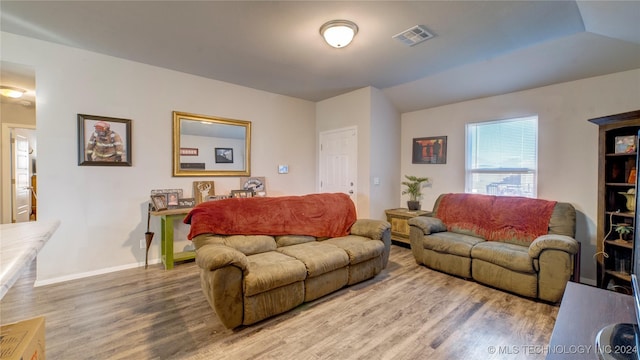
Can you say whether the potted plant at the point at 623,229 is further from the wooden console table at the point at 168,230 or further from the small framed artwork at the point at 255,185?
the wooden console table at the point at 168,230

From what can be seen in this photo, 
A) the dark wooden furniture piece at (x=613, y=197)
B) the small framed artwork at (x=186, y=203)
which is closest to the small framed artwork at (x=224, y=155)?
the small framed artwork at (x=186, y=203)

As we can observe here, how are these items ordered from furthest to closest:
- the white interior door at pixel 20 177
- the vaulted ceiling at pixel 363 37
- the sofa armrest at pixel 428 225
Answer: the white interior door at pixel 20 177 < the sofa armrest at pixel 428 225 < the vaulted ceiling at pixel 363 37

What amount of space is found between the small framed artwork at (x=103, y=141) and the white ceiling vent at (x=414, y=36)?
11.3 feet

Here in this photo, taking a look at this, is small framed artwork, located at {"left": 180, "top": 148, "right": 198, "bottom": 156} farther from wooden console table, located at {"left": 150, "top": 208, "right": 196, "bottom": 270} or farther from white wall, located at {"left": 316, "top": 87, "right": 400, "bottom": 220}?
white wall, located at {"left": 316, "top": 87, "right": 400, "bottom": 220}

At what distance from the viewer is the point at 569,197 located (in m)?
3.27

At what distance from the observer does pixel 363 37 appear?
2.74 meters

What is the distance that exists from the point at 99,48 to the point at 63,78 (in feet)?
1.72

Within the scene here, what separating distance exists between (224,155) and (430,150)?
3469mm

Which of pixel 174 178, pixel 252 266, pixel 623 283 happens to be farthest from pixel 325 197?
pixel 623 283

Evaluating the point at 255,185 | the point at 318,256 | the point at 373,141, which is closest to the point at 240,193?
the point at 255,185

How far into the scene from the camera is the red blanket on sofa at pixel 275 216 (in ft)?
8.84

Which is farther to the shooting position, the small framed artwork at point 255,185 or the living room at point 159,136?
the small framed artwork at point 255,185

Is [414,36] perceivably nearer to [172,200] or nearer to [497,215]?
[497,215]

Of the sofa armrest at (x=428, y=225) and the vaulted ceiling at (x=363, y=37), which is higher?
the vaulted ceiling at (x=363, y=37)
